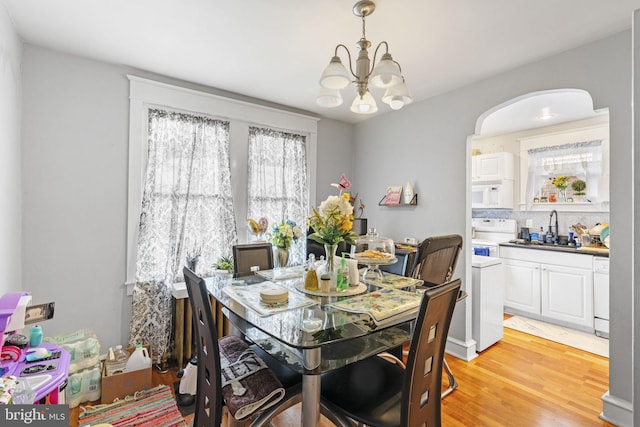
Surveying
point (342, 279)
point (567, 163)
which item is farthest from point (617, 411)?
point (567, 163)

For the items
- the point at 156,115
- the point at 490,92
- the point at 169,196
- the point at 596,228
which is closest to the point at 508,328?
the point at 596,228

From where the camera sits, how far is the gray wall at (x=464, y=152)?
195cm

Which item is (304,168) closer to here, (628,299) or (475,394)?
(475,394)

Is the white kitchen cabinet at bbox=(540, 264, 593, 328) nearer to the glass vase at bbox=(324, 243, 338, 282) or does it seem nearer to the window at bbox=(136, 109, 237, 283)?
the glass vase at bbox=(324, 243, 338, 282)

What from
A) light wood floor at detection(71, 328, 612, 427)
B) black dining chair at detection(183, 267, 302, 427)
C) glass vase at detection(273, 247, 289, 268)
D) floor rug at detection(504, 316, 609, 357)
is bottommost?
light wood floor at detection(71, 328, 612, 427)

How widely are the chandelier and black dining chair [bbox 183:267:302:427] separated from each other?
1.22 metres

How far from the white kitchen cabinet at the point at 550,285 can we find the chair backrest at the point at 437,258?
7.20 feet

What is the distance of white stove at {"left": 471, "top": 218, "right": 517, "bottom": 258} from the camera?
4145 millimetres

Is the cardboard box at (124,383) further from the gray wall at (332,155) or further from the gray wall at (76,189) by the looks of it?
the gray wall at (332,155)

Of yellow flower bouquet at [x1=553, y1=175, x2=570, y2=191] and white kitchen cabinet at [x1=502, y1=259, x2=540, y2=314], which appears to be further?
yellow flower bouquet at [x1=553, y1=175, x2=570, y2=191]

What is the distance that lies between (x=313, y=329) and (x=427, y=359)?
48 cm

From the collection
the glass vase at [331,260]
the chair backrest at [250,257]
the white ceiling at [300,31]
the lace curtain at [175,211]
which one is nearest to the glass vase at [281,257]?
the chair backrest at [250,257]

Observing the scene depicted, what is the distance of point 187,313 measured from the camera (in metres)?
2.64

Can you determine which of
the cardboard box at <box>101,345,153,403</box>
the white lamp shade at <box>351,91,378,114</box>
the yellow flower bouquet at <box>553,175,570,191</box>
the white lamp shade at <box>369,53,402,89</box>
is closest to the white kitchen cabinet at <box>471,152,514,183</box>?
the yellow flower bouquet at <box>553,175,570,191</box>
